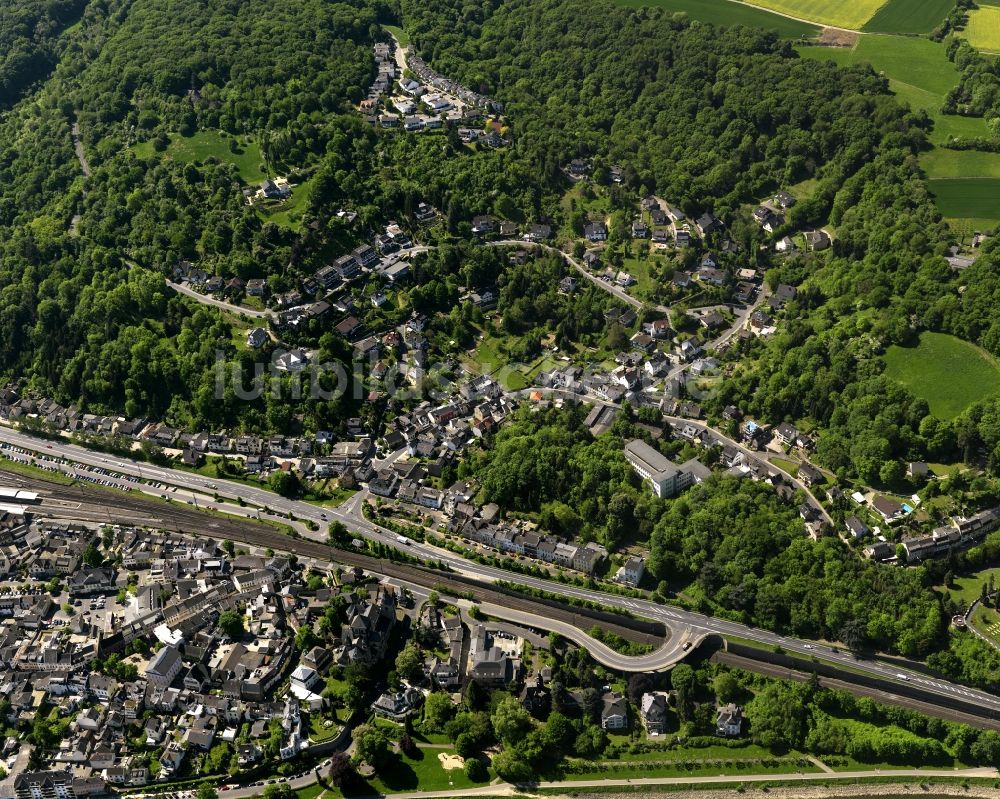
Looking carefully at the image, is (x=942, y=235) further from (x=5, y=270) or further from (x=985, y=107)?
(x=5, y=270)

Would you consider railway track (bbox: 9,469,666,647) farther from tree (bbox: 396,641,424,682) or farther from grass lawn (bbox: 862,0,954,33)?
grass lawn (bbox: 862,0,954,33)

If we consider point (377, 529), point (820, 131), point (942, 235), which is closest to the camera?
point (377, 529)

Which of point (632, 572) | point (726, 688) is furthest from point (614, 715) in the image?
point (632, 572)

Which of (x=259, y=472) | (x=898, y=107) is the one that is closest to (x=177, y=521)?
(x=259, y=472)

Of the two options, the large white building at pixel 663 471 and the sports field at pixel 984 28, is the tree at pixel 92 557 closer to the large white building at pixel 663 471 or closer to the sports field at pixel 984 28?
the large white building at pixel 663 471

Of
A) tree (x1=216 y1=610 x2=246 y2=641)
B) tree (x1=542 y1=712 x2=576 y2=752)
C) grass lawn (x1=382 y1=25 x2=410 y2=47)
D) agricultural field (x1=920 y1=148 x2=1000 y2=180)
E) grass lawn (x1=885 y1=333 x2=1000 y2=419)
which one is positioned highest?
agricultural field (x1=920 y1=148 x2=1000 y2=180)

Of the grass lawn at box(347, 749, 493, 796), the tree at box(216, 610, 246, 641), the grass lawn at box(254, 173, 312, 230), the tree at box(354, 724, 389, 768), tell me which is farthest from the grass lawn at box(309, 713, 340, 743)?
the grass lawn at box(254, 173, 312, 230)
